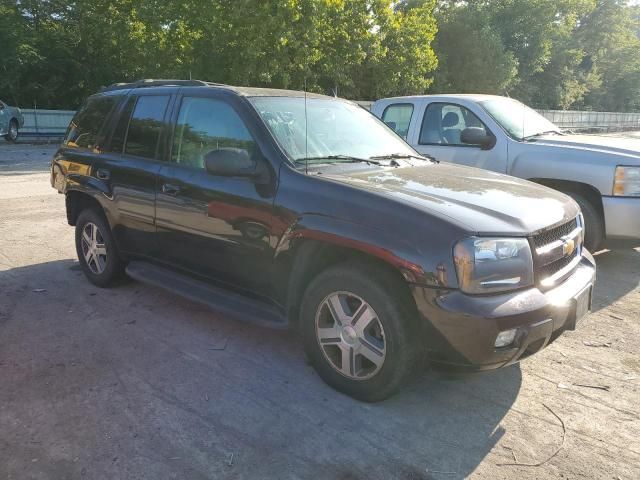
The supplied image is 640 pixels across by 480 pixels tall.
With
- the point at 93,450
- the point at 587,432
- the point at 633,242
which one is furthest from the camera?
the point at 633,242

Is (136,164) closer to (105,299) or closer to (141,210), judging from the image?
(141,210)

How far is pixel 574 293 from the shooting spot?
3137 mm

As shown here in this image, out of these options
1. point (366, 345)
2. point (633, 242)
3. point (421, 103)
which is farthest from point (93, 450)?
point (421, 103)

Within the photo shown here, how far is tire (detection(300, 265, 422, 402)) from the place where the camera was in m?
3.00

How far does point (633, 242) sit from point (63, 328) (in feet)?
17.9

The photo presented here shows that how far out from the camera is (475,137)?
6.31 m

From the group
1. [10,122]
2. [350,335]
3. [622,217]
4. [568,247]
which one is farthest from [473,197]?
[10,122]

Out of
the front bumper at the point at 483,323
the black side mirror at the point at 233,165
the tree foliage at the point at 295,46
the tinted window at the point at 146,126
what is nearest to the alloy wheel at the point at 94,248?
the tinted window at the point at 146,126

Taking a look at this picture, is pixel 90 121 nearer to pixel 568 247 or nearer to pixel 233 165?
pixel 233 165

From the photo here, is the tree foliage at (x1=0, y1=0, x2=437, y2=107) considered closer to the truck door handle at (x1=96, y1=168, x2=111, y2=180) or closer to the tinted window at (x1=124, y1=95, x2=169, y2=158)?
the truck door handle at (x1=96, y1=168, x2=111, y2=180)

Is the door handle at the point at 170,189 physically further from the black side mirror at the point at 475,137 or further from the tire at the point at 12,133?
the tire at the point at 12,133

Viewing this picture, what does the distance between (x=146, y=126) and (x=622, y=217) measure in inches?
183

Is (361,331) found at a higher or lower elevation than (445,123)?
lower

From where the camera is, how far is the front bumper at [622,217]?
219 inches
